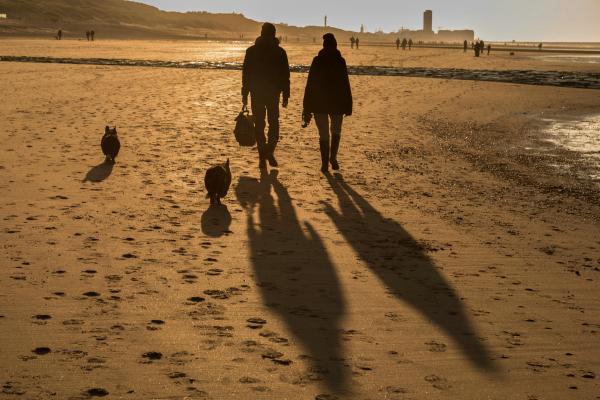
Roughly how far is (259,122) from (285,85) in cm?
59

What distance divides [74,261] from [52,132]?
25.3 ft

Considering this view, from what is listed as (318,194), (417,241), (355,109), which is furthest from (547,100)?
(417,241)

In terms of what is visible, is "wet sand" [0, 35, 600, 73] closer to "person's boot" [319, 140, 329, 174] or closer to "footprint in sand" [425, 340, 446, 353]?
"person's boot" [319, 140, 329, 174]

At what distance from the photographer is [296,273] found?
19.8 ft

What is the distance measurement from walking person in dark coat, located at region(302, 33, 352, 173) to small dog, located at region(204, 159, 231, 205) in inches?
99.4

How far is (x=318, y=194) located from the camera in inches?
362

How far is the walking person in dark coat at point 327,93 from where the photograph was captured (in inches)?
411

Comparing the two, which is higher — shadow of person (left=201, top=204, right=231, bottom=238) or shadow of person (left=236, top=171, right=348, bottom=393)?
shadow of person (left=201, top=204, right=231, bottom=238)

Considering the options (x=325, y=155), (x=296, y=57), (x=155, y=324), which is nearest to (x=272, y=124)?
(x=325, y=155)

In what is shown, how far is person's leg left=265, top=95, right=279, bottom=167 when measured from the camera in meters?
10.6

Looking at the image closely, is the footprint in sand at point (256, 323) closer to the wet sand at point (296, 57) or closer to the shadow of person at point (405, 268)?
the shadow of person at point (405, 268)

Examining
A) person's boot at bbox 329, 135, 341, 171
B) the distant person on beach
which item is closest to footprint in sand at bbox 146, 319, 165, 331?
the distant person on beach

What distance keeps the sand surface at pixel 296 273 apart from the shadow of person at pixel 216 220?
0.13 ft

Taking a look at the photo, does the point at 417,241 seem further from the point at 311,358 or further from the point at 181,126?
the point at 181,126
